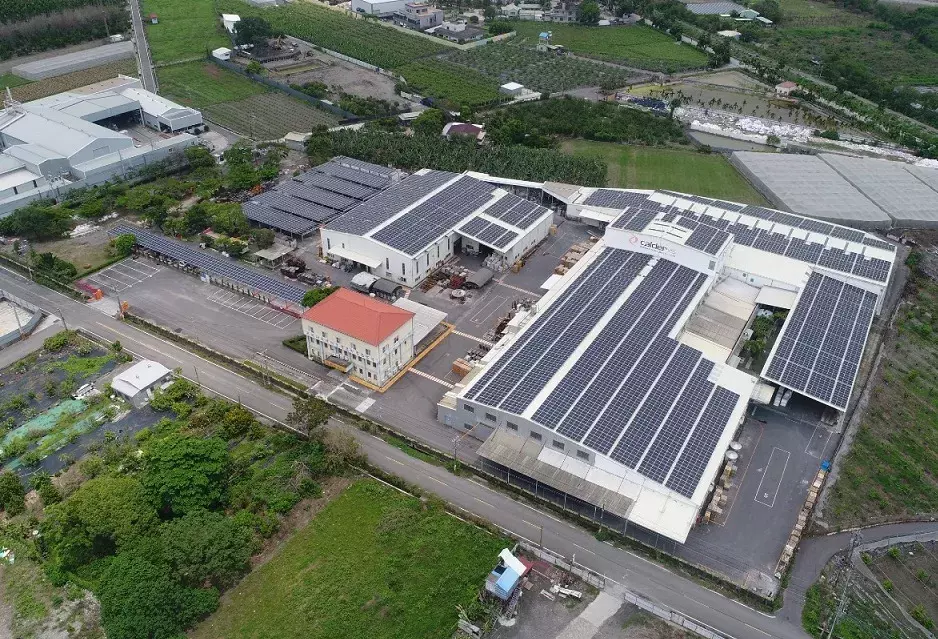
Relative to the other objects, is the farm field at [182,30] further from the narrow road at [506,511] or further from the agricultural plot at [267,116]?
the narrow road at [506,511]

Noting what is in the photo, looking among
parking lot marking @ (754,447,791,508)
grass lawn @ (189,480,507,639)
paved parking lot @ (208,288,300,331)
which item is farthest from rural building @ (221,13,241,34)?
parking lot marking @ (754,447,791,508)

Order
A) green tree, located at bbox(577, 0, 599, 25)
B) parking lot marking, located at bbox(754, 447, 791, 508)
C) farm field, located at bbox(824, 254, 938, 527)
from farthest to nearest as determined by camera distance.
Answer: green tree, located at bbox(577, 0, 599, 25), farm field, located at bbox(824, 254, 938, 527), parking lot marking, located at bbox(754, 447, 791, 508)

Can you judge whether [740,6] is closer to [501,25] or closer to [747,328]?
[501,25]

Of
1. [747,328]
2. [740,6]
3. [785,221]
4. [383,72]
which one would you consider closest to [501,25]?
[383,72]

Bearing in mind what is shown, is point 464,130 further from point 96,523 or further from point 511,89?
point 96,523

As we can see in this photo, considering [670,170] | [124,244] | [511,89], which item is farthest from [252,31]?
[670,170]

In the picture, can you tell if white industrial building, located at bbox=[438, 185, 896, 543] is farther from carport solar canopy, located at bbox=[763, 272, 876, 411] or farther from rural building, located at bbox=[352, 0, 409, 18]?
rural building, located at bbox=[352, 0, 409, 18]
